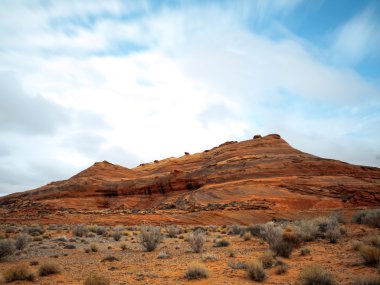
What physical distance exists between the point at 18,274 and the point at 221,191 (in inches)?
1382

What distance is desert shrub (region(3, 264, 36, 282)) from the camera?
9.91 meters

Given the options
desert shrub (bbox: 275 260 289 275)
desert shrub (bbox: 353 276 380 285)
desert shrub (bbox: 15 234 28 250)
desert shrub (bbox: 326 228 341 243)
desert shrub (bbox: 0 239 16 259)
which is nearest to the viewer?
desert shrub (bbox: 353 276 380 285)

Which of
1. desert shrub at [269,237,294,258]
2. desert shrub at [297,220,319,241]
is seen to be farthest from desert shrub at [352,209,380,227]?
desert shrub at [269,237,294,258]

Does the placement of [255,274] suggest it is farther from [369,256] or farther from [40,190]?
[40,190]

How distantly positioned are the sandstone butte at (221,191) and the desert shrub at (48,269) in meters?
22.5

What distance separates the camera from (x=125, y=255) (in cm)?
1523

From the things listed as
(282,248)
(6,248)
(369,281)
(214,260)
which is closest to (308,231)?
(282,248)

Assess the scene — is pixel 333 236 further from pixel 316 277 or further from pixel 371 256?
pixel 316 277

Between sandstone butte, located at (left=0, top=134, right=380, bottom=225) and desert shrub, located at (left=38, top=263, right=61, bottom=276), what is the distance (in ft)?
73.9

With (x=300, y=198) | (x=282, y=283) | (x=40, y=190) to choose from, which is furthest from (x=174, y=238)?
(x=40, y=190)

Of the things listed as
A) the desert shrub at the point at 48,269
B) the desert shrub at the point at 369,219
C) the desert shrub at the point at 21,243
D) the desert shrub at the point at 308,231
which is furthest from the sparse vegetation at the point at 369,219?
the desert shrub at the point at 21,243

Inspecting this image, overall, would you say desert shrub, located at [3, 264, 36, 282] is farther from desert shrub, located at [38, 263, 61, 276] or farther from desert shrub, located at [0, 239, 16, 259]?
desert shrub, located at [0, 239, 16, 259]

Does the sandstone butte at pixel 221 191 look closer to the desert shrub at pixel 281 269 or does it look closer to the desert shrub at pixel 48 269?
the desert shrub at pixel 281 269

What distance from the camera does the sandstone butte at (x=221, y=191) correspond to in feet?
118
